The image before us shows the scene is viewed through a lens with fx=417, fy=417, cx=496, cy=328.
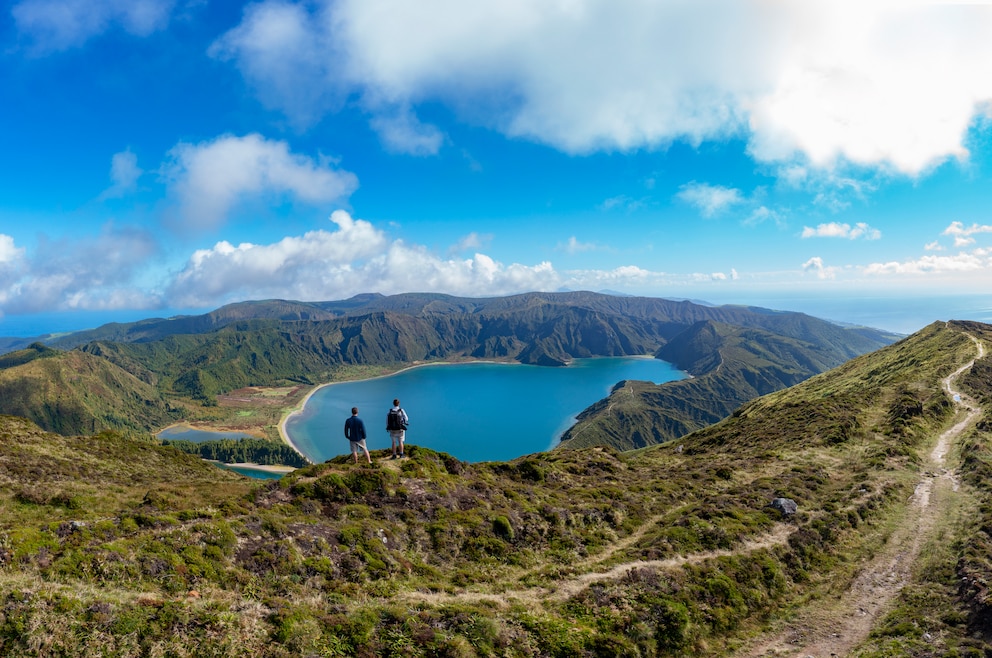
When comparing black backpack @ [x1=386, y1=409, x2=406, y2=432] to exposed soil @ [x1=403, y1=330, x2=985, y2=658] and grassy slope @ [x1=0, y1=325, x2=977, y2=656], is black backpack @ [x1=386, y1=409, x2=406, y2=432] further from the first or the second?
exposed soil @ [x1=403, y1=330, x2=985, y2=658]

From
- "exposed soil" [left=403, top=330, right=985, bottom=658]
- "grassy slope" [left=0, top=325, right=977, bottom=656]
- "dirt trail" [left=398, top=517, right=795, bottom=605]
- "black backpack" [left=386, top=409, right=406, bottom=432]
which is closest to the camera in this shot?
"grassy slope" [left=0, top=325, right=977, bottom=656]

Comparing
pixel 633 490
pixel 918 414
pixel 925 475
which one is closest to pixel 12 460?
pixel 633 490

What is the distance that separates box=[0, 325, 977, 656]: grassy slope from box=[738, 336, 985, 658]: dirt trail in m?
1.01

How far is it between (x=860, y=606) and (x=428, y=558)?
23.3 metres

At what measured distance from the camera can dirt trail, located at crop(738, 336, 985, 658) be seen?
62.8 feet

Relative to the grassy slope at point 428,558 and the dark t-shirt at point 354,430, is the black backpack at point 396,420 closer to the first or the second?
the dark t-shirt at point 354,430

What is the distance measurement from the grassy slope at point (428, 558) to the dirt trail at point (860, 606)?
1.01 metres

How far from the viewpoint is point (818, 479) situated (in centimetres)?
4181

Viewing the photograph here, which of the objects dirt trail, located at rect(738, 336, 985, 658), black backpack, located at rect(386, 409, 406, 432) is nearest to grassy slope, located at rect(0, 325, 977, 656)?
dirt trail, located at rect(738, 336, 985, 658)

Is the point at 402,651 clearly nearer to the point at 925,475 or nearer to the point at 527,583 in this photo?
the point at 527,583

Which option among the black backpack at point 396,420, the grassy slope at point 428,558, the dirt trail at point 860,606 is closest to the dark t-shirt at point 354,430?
the black backpack at point 396,420

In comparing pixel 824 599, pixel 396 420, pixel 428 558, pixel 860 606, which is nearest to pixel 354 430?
pixel 396 420

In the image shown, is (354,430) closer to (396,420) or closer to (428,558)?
(396,420)

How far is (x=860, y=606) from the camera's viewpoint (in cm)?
2225
